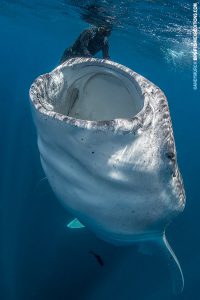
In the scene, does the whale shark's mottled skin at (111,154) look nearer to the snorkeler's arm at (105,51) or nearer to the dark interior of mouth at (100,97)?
the dark interior of mouth at (100,97)

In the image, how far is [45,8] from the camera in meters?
16.5

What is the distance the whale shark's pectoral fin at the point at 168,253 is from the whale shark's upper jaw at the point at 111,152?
1.01 metres

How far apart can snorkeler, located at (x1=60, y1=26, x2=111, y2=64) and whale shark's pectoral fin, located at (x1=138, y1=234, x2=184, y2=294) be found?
4600mm

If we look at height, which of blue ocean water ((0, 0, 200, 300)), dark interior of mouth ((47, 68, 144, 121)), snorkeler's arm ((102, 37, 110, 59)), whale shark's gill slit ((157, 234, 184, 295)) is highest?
dark interior of mouth ((47, 68, 144, 121))

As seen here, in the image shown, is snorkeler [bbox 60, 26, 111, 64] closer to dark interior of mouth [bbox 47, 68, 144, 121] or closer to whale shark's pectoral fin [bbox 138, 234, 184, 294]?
dark interior of mouth [bbox 47, 68, 144, 121]

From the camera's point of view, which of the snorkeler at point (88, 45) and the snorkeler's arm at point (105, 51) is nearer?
the snorkeler at point (88, 45)

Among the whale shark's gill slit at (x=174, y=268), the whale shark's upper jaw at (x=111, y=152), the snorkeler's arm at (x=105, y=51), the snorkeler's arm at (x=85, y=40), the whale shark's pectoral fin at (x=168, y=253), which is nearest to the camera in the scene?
the whale shark's upper jaw at (x=111, y=152)

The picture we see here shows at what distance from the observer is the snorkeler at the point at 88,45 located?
7115mm

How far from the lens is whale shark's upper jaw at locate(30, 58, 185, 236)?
1.74 metres

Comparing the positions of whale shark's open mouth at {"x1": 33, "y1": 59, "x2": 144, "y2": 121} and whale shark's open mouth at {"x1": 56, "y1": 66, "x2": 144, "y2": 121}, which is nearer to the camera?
whale shark's open mouth at {"x1": 33, "y1": 59, "x2": 144, "y2": 121}

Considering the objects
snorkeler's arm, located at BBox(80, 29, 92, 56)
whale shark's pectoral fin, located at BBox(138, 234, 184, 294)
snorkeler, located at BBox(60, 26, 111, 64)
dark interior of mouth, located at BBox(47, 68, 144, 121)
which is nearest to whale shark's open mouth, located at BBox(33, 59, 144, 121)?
dark interior of mouth, located at BBox(47, 68, 144, 121)

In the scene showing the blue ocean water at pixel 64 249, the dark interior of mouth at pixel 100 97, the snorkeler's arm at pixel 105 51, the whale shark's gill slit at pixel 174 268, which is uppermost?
the dark interior of mouth at pixel 100 97

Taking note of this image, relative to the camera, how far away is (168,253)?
377 cm

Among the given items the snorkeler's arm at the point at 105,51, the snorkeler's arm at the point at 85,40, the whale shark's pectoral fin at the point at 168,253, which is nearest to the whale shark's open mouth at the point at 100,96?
the whale shark's pectoral fin at the point at 168,253
